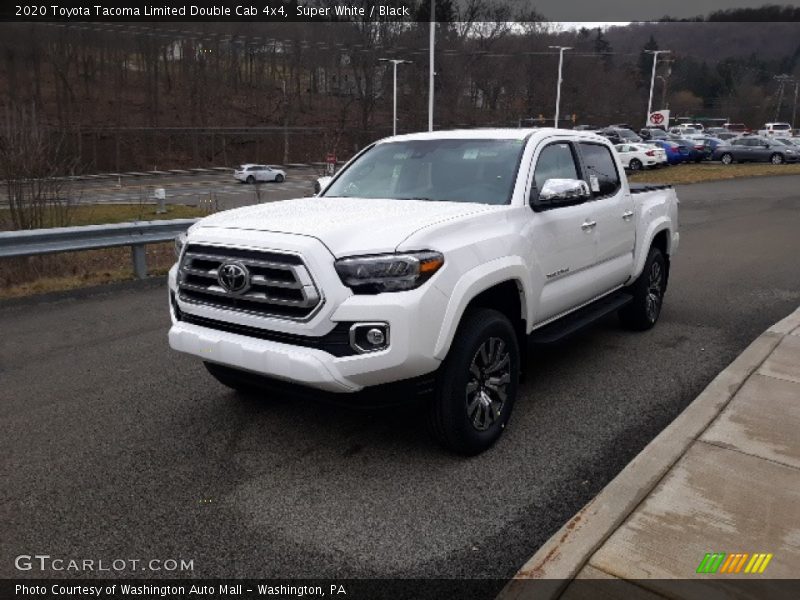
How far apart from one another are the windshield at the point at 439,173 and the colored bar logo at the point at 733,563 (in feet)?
7.90

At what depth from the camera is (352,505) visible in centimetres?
350

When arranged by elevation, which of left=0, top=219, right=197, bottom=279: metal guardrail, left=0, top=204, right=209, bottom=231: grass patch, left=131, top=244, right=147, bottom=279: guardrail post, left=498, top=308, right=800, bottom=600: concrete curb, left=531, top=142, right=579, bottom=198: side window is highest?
left=531, top=142, right=579, bottom=198: side window

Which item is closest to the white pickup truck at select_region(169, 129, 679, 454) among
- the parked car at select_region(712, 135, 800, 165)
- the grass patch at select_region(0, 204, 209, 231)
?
the grass patch at select_region(0, 204, 209, 231)

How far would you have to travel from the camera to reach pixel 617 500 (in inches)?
132

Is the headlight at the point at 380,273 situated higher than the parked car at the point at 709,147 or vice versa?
the headlight at the point at 380,273

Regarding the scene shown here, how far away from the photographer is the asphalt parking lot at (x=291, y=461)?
3152mm

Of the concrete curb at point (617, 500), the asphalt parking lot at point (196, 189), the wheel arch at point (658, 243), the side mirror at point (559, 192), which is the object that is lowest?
the asphalt parking lot at point (196, 189)

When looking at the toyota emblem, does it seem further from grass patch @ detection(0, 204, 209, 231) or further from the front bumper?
grass patch @ detection(0, 204, 209, 231)

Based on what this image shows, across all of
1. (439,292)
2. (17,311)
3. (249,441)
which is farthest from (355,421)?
(17,311)

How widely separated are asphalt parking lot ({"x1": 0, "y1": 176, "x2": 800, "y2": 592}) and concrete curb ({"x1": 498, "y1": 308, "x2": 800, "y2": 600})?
0.51 ft

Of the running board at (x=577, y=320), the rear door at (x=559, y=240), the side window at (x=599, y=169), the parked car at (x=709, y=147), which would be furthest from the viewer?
the parked car at (x=709, y=147)

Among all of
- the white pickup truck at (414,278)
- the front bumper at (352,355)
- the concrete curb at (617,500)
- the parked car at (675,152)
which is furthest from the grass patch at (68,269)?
the parked car at (675,152)

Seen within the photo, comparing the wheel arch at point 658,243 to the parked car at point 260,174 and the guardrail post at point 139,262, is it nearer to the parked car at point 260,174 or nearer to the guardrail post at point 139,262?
the guardrail post at point 139,262

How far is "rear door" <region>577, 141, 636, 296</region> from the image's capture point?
5402 mm
